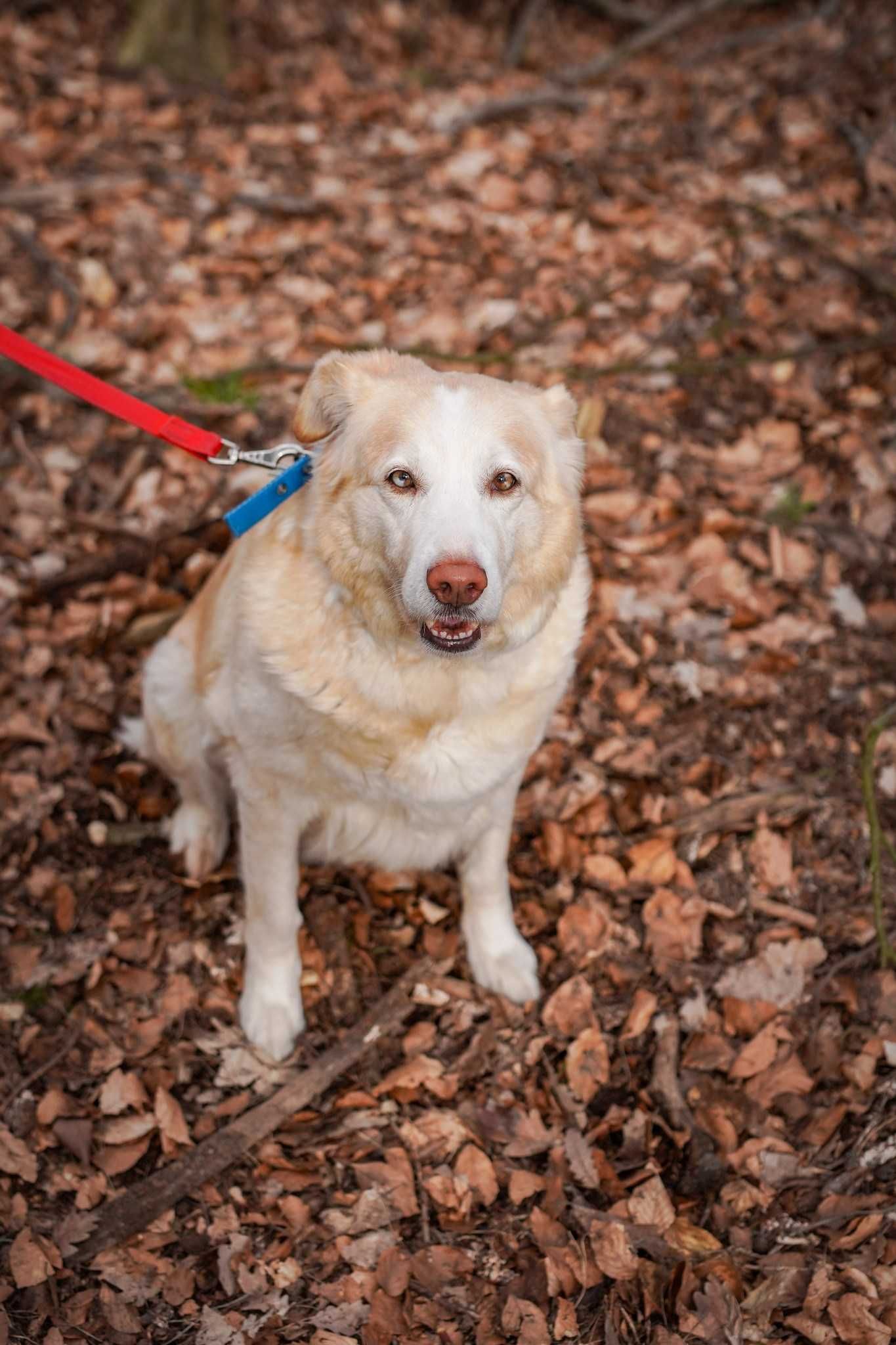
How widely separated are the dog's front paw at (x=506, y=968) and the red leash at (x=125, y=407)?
1.74 metres

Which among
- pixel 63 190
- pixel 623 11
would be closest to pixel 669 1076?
pixel 63 190

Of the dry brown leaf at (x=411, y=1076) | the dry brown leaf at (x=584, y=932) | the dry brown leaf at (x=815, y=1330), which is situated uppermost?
the dry brown leaf at (x=584, y=932)

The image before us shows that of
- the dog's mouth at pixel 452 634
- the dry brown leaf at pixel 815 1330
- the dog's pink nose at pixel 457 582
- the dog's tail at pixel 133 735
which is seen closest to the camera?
the dog's pink nose at pixel 457 582

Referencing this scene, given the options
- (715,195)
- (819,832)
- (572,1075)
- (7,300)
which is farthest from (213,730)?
(715,195)

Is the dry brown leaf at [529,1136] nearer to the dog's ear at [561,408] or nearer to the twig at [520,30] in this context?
the dog's ear at [561,408]

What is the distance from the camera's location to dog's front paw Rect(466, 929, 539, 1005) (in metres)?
3.39

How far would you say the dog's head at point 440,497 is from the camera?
8.16 feet

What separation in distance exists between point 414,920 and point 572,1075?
0.73m

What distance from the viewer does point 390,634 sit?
2711 mm

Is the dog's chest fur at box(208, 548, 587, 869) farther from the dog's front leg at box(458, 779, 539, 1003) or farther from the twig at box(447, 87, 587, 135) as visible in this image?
the twig at box(447, 87, 587, 135)

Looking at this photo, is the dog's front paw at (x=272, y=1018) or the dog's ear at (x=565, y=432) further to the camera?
the dog's front paw at (x=272, y=1018)

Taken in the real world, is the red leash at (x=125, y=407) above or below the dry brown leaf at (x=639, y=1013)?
above

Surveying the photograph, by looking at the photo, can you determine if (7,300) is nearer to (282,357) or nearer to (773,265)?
(282,357)

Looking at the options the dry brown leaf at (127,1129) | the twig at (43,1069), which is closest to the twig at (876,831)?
the dry brown leaf at (127,1129)
